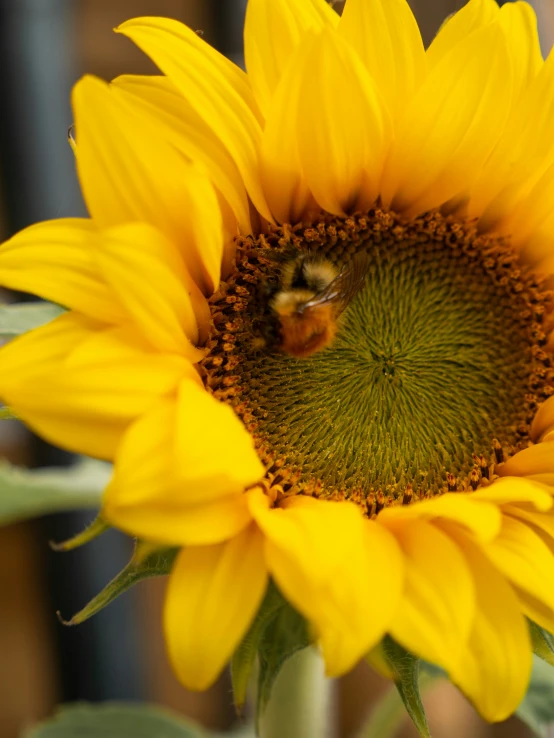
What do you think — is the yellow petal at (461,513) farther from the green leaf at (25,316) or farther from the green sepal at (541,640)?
the green leaf at (25,316)

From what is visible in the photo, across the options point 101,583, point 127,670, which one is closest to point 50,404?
point 101,583

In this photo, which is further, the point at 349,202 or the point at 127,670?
the point at 127,670

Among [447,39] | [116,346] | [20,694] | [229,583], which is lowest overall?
[20,694]

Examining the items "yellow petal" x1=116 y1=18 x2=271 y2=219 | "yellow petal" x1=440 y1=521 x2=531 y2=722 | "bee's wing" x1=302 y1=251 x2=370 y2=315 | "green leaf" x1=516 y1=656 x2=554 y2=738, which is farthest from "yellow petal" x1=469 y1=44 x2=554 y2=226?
"green leaf" x1=516 y1=656 x2=554 y2=738

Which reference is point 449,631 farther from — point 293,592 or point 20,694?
point 20,694

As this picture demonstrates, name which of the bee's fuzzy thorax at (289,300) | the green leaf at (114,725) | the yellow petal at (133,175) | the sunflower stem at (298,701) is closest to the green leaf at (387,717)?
the sunflower stem at (298,701)
